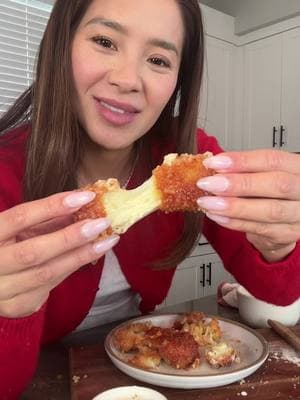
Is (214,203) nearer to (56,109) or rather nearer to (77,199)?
(77,199)

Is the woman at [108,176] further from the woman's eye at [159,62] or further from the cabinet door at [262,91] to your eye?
the cabinet door at [262,91]

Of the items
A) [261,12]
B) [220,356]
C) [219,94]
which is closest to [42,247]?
[220,356]

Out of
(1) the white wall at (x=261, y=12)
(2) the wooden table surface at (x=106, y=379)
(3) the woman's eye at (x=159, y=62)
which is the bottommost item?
(2) the wooden table surface at (x=106, y=379)

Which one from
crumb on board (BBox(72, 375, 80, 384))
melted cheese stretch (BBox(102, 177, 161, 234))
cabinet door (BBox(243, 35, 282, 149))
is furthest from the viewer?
cabinet door (BBox(243, 35, 282, 149))

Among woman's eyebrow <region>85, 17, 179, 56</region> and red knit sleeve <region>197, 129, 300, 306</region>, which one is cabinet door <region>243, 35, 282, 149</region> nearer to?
red knit sleeve <region>197, 129, 300, 306</region>

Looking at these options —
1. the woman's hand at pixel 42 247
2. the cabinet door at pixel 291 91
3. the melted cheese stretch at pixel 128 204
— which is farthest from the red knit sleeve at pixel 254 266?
the cabinet door at pixel 291 91

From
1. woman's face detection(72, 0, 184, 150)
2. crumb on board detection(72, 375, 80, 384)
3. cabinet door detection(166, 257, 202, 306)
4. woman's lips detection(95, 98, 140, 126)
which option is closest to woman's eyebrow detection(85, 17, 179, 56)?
woman's face detection(72, 0, 184, 150)
